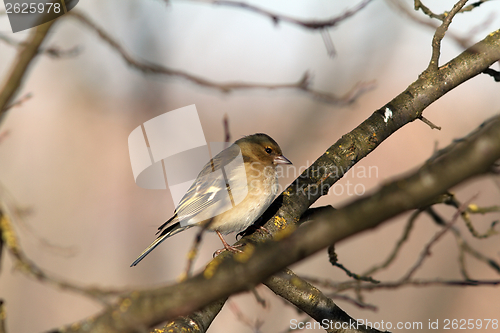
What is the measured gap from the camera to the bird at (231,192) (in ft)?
12.2

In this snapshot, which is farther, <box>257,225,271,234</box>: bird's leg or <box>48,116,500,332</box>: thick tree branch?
<box>257,225,271,234</box>: bird's leg

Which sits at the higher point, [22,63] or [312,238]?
[22,63]

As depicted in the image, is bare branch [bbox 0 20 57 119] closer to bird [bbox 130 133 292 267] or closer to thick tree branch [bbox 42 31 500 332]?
thick tree branch [bbox 42 31 500 332]

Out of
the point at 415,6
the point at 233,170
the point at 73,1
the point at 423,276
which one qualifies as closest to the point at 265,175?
the point at 233,170

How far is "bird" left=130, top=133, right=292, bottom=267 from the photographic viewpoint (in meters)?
3.73

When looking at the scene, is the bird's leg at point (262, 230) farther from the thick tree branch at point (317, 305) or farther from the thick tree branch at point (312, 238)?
the thick tree branch at point (312, 238)

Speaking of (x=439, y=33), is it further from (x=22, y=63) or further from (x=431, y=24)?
(x=22, y=63)

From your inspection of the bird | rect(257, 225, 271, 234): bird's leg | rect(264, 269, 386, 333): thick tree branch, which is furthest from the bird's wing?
rect(264, 269, 386, 333): thick tree branch

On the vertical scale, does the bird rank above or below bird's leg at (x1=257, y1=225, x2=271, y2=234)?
above

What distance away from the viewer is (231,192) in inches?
157

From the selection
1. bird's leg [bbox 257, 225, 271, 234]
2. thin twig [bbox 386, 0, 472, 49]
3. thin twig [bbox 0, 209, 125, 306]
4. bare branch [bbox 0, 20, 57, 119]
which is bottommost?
thin twig [bbox 0, 209, 125, 306]

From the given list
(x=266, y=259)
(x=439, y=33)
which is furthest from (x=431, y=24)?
(x=266, y=259)

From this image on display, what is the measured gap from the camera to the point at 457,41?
2.66 meters

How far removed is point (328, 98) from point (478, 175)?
2.31m
